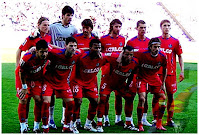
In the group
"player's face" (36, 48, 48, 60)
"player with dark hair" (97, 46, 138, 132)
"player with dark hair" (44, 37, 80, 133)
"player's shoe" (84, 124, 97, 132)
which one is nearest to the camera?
"player's face" (36, 48, 48, 60)

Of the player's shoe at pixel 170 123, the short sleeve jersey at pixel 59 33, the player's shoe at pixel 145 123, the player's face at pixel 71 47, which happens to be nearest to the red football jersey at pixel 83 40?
the short sleeve jersey at pixel 59 33

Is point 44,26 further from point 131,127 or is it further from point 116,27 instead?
point 131,127

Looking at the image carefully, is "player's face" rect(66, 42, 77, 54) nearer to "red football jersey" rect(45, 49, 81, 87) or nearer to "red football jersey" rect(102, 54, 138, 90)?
"red football jersey" rect(45, 49, 81, 87)

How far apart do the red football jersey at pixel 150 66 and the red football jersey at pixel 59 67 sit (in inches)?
40.5

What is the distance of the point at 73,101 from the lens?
5.14 meters

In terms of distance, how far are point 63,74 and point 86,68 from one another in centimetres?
37

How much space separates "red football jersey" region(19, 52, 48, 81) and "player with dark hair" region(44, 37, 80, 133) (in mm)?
134

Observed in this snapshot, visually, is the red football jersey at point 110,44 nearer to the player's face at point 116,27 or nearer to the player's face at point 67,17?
the player's face at point 116,27

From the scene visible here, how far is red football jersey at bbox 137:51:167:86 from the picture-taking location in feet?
17.9

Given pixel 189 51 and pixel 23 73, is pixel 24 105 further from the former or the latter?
pixel 189 51

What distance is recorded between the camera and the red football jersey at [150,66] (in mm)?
5465

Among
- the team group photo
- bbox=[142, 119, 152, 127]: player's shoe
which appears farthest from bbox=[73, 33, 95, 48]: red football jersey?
bbox=[142, 119, 152, 127]: player's shoe

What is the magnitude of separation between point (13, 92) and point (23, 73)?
4.18m

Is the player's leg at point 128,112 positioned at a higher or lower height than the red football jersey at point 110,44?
lower
